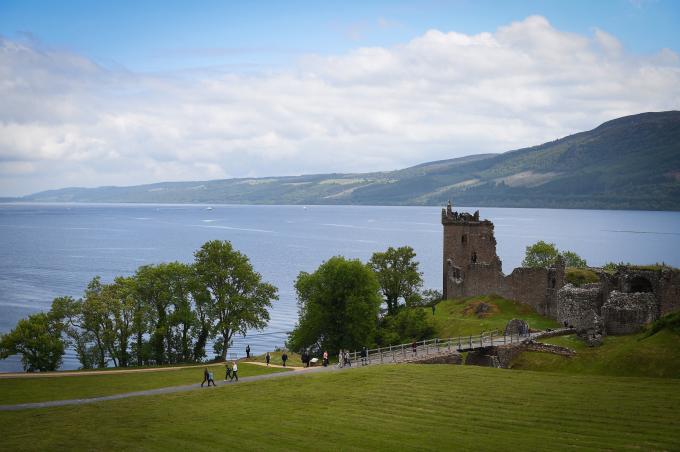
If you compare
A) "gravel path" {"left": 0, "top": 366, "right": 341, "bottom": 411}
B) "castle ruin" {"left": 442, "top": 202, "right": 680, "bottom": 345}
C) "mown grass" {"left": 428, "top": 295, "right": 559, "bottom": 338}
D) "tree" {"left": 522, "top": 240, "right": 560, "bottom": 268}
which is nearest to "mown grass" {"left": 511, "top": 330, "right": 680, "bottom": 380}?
"castle ruin" {"left": 442, "top": 202, "right": 680, "bottom": 345}

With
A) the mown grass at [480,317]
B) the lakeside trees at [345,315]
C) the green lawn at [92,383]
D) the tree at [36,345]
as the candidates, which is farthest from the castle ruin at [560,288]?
the tree at [36,345]

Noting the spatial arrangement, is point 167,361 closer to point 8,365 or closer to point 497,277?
point 8,365

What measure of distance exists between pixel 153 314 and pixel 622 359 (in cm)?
3173

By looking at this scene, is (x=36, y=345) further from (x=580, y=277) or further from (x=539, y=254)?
(x=539, y=254)

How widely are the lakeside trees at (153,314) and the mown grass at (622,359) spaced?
22.1m

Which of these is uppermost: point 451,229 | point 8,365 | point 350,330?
point 451,229

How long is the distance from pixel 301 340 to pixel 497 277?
17967 mm

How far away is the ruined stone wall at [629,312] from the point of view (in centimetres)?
4106

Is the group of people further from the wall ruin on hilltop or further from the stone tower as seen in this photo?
the stone tower

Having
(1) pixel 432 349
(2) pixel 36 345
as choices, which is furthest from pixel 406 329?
(2) pixel 36 345

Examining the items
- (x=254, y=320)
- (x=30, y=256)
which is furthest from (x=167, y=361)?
(x=30, y=256)

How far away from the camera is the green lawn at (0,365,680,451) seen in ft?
68.9

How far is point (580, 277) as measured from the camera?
53.8 metres

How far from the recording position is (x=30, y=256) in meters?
146
